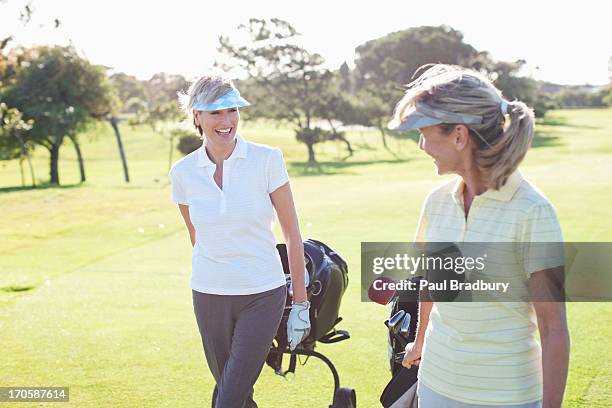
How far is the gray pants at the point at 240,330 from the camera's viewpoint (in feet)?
10.8

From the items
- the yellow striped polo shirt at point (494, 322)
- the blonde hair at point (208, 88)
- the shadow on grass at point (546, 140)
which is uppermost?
the blonde hair at point (208, 88)

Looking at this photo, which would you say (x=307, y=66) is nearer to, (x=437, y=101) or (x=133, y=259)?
(x=133, y=259)

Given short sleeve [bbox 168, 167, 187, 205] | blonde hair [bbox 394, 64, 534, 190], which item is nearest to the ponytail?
blonde hair [bbox 394, 64, 534, 190]

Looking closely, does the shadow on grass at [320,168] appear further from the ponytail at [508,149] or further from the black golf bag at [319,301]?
the ponytail at [508,149]

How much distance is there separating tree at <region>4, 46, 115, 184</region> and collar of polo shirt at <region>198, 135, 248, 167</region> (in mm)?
34155

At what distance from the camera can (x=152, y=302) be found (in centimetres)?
754

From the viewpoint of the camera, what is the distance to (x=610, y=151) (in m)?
36.6

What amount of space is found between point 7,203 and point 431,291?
69.4ft

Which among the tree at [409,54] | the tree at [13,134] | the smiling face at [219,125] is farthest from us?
the tree at [409,54]

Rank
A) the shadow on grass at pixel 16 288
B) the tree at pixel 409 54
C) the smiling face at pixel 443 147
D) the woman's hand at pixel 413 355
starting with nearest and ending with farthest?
the smiling face at pixel 443 147 → the woman's hand at pixel 413 355 → the shadow on grass at pixel 16 288 → the tree at pixel 409 54

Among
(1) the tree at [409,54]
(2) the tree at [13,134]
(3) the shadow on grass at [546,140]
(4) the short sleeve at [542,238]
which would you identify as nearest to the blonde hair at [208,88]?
(4) the short sleeve at [542,238]

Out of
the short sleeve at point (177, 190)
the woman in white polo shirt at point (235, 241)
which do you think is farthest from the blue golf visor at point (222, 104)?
the short sleeve at point (177, 190)

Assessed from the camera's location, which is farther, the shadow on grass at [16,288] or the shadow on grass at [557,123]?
the shadow on grass at [557,123]

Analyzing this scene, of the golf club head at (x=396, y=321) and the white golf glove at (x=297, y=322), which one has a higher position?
the golf club head at (x=396, y=321)
